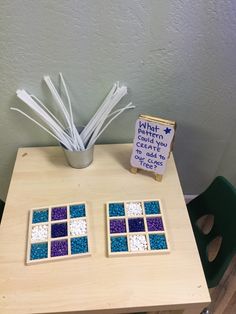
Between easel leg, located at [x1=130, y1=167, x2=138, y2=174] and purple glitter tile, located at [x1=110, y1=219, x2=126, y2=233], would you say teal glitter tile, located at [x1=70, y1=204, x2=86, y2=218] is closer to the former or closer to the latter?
purple glitter tile, located at [x1=110, y1=219, x2=126, y2=233]

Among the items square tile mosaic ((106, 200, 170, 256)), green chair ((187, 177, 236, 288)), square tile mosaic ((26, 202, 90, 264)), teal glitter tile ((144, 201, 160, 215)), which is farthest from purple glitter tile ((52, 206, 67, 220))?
green chair ((187, 177, 236, 288))

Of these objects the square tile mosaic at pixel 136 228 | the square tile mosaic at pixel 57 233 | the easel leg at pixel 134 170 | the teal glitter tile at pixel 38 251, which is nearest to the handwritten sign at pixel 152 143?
the easel leg at pixel 134 170

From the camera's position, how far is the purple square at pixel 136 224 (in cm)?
77

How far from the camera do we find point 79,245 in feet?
2.42

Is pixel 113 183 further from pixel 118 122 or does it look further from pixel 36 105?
pixel 36 105

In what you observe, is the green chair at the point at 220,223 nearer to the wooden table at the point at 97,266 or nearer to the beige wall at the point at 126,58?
the wooden table at the point at 97,266

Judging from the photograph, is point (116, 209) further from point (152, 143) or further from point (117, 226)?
point (152, 143)

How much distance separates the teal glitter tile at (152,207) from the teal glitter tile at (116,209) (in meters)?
0.07

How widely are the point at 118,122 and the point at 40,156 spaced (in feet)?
0.99

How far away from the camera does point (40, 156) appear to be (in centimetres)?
99

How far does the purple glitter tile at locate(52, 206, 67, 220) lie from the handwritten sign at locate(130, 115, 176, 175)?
26 centimetres

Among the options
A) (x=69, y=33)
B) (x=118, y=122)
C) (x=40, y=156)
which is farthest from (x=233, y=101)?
(x=40, y=156)

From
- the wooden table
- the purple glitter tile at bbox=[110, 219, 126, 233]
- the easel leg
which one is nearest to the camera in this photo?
the wooden table

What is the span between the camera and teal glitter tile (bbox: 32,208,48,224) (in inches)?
31.1
